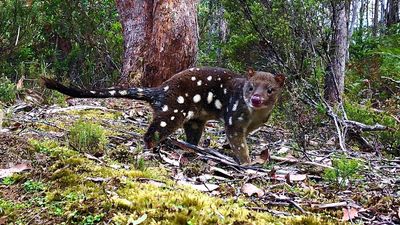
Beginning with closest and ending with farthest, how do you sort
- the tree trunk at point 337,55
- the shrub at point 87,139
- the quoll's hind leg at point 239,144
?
the shrub at point 87,139, the quoll's hind leg at point 239,144, the tree trunk at point 337,55

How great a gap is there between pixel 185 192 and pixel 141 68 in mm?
6396

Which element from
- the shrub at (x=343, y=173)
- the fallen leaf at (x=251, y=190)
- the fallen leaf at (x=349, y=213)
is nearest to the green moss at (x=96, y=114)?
the fallen leaf at (x=251, y=190)

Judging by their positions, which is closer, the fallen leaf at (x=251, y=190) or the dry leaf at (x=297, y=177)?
the fallen leaf at (x=251, y=190)

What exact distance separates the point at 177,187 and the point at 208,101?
282cm

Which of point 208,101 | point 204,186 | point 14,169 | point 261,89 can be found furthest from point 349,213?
point 208,101

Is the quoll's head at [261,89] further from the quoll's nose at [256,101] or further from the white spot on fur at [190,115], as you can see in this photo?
the white spot on fur at [190,115]

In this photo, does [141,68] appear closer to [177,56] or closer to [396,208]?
[177,56]

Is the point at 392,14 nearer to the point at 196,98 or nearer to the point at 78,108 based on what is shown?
the point at 78,108

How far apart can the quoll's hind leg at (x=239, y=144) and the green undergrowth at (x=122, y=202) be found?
6.41ft

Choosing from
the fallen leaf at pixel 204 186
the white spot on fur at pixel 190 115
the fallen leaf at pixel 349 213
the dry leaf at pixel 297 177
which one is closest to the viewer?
the fallen leaf at pixel 349 213

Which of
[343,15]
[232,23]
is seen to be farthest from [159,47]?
[343,15]

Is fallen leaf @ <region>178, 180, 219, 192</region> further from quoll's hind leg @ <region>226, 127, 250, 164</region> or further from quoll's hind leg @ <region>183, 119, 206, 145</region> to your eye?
quoll's hind leg @ <region>183, 119, 206, 145</region>

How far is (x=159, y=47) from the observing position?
921cm

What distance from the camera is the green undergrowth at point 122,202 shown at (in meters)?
2.87
